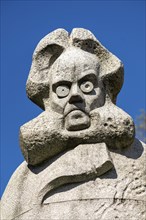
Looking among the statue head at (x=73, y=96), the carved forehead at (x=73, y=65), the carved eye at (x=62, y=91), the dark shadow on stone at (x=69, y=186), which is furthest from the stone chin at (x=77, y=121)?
the dark shadow on stone at (x=69, y=186)

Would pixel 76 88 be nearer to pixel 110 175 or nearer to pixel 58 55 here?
pixel 58 55

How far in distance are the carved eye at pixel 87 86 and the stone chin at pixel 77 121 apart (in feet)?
0.71

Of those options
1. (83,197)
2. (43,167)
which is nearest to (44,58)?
(43,167)

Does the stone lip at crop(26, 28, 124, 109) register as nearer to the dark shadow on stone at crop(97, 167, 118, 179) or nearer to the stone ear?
the stone ear

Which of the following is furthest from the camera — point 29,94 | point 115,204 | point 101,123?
point 29,94

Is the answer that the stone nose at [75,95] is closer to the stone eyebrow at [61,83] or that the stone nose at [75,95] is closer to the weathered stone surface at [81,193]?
the stone eyebrow at [61,83]

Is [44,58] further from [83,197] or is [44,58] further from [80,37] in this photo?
[83,197]

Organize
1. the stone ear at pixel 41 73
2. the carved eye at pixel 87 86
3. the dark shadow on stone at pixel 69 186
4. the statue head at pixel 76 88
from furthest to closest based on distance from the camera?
1. the stone ear at pixel 41 73
2. the carved eye at pixel 87 86
3. the statue head at pixel 76 88
4. the dark shadow on stone at pixel 69 186

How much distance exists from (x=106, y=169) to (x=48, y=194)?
478 mm

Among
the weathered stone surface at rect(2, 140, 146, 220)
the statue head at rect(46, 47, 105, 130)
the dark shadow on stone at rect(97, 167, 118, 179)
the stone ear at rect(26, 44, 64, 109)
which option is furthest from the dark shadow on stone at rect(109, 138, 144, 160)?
the stone ear at rect(26, 44, 64, 109)

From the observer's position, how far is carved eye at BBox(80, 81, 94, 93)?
517 centimetres

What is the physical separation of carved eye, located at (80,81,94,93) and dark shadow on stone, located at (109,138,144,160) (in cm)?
53

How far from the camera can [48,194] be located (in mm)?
4805

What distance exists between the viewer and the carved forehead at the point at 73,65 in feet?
17.1
